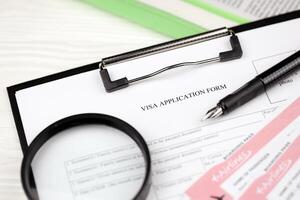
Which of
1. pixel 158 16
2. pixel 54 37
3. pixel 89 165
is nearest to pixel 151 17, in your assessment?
pixel 158 16

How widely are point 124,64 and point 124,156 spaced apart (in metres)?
0.15

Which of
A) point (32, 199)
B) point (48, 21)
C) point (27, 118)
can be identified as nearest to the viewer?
point (32, 199)

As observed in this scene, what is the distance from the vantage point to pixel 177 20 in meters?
0.77

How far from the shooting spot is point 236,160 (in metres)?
0.65

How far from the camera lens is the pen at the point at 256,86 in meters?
0.67

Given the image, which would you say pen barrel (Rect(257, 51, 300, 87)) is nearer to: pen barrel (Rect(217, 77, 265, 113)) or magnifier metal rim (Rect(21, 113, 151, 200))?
pen barrel (Rect(217, 77, 265, 113))

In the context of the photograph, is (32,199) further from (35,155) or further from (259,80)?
(259,80)

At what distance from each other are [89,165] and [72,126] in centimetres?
6

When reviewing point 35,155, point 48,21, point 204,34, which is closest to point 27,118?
point 35,155

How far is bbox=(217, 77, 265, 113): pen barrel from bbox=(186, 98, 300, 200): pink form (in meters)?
0.05

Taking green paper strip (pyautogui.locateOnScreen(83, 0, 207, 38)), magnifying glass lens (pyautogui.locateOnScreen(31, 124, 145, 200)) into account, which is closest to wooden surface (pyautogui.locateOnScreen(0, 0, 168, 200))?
green paper strip (pyautogui.locateOnScreen(83, 0, 207, 38))

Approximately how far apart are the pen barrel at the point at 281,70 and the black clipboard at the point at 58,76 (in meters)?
0.08

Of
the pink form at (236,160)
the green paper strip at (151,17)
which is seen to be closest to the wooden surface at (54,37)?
the green paper strip at (151,17)

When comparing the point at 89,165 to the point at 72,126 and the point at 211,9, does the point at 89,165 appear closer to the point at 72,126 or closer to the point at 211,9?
the point at 72,126
